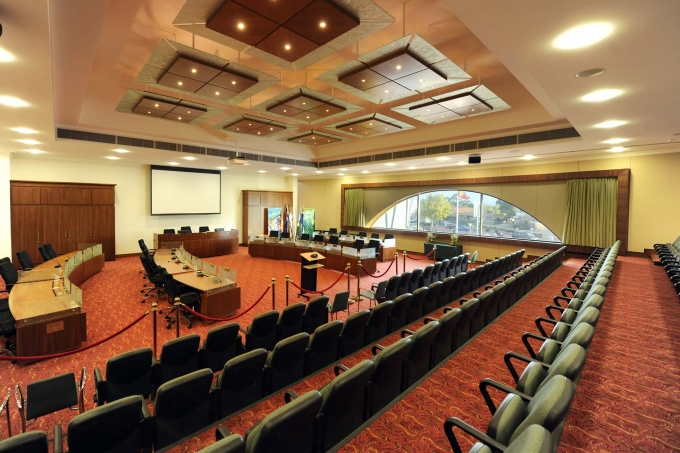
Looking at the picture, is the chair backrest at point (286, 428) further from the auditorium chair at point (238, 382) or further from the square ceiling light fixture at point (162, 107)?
the square ceiling light fixture at point (162, 107)

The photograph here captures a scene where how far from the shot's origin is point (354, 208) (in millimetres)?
17609

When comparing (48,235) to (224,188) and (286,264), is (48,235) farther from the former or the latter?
(286,264)

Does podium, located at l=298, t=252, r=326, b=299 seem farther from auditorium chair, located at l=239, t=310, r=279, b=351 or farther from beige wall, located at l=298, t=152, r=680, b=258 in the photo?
beige wall, located at l=298, t=152, r=680, b=258

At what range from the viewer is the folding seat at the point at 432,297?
5.19 metres

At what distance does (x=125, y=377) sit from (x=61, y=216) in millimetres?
11951

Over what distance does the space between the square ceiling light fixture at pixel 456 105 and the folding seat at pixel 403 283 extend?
349cm

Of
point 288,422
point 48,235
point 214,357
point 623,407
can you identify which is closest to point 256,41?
point 214,357

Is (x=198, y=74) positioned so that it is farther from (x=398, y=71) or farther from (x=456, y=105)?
(x=456, y=105)

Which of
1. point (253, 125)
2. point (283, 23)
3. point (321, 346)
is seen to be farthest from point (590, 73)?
point (253, 125)

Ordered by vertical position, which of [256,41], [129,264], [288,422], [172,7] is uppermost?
[172,7]

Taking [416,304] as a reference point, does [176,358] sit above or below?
below

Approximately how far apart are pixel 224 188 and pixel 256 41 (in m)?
13.2

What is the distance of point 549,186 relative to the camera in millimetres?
11445

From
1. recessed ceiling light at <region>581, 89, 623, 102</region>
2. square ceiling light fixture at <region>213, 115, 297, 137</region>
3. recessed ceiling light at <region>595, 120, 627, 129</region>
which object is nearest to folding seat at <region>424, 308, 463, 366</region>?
recessed ceiling light at <region>581, 89, 623, 102</region>
